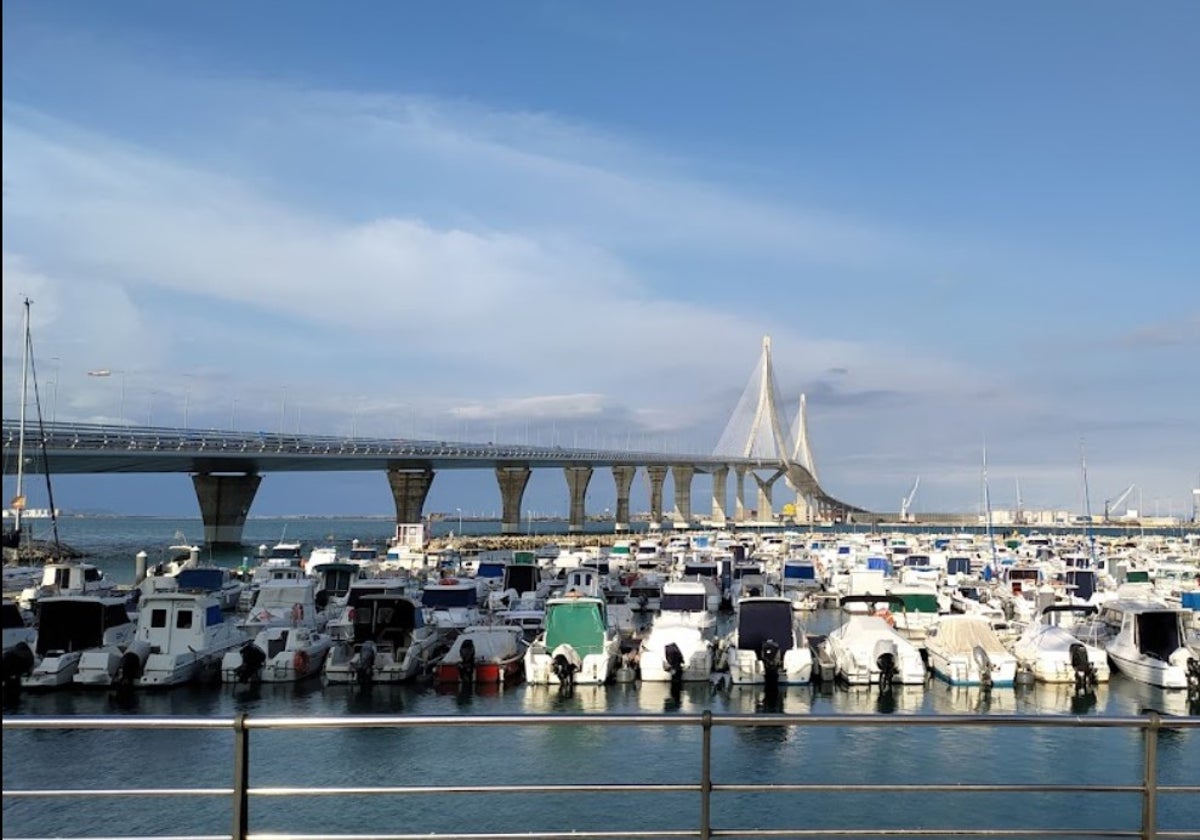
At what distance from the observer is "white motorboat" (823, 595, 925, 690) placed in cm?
2431

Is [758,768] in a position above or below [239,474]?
below

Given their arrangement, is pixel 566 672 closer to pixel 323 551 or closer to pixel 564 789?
pixel 564 789

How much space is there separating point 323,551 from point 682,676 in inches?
1236


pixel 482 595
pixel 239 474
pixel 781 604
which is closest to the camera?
pixel 781 604

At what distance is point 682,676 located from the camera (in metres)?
24.9

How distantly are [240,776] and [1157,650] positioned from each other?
87.3 ft

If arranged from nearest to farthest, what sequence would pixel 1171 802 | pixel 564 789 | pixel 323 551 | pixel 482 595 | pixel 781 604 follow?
pixel 564 789 < pixel 1171 802 < pixel 781 604 < pixel 482 595 < pixel 323 551

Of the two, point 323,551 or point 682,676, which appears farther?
point 323,551

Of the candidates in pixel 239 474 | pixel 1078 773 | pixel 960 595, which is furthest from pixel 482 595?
pixel 239 474

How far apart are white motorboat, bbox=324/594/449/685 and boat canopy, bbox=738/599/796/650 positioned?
770cm

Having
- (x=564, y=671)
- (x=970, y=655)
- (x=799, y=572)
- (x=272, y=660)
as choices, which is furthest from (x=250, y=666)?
(x=799, y=572)

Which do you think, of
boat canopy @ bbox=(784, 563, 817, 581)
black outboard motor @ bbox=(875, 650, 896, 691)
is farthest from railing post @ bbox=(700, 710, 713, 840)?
boat canopy @ bbox=(784, 563, 817, 581)

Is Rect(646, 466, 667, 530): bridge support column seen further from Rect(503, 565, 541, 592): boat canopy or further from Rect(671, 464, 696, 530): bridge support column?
Rect(503, 565, 541, 592): boat canopy

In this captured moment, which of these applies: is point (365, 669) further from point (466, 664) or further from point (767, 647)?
point (767, 647)
